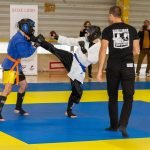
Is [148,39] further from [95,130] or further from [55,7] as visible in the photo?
[95,130]

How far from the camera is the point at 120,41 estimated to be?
9008mm

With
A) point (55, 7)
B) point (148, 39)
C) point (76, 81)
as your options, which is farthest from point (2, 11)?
point (76, 81)

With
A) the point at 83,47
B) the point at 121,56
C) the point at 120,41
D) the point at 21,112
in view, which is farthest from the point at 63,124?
the point at 120,41

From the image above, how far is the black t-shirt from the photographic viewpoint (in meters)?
9.01

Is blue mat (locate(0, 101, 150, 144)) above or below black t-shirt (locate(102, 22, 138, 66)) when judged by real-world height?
below

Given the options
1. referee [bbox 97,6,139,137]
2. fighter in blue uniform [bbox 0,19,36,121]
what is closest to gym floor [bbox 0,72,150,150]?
referee [bbox 97,6,139,137]

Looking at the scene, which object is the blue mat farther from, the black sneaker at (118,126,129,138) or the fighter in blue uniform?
the fighter in blue uniform

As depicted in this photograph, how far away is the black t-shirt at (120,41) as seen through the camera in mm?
9008

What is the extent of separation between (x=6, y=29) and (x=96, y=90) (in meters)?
7.35

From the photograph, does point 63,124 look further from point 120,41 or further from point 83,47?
point 120,41

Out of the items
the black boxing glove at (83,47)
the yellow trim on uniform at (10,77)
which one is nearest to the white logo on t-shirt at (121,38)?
the black boxing glove at (83,47)

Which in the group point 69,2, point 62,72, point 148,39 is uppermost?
point 69,2

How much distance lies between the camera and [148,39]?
814 inches

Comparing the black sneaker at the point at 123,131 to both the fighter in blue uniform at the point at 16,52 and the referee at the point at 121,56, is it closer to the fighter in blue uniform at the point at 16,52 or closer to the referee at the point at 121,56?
the referee at the point at 121,56
